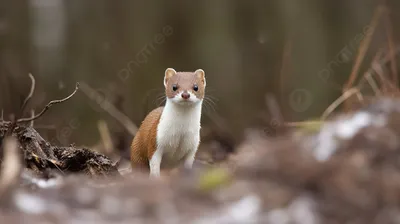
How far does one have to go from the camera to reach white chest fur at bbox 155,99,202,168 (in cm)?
763

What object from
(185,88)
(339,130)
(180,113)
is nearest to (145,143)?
(180,113)

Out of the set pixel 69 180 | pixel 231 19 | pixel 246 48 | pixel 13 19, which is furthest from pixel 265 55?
pixel 69 180

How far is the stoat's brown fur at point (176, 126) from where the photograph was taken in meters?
7.51

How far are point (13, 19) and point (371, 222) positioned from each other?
2452 cm

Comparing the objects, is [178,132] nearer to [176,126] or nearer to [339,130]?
[176,126]

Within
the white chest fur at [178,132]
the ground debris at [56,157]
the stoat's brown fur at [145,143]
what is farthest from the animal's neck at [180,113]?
the ground debris at [56,157]

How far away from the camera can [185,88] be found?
24.4ft

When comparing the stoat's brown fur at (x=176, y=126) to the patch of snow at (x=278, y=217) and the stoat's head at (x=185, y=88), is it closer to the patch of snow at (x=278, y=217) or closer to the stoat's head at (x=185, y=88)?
the stoat's head at (x=185, y=88)

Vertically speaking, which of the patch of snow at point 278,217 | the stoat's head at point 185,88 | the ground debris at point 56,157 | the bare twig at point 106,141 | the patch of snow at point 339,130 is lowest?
the patch of snow at point 278,217

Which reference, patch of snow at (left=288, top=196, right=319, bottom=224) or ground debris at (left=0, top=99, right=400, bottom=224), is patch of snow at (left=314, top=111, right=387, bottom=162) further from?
patch of snow at (left=288, top=196, right=319, bottom=224)

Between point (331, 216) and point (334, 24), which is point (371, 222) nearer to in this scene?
point (331, 216)

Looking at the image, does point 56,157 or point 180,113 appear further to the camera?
point 180,113

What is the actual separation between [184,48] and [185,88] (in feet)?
54.9

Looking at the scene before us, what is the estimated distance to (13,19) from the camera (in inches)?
1067
